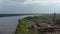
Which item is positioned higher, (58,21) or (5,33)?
(58,21)

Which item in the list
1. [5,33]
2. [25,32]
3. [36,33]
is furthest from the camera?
[5,33]

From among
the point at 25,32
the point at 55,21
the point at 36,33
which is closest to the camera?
the point at 36,33

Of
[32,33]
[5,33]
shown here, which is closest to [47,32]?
[32,33]

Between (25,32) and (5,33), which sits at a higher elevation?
(25,32)

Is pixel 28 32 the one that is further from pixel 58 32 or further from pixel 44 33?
pixel 58 32

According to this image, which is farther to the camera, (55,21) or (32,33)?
(55,21)

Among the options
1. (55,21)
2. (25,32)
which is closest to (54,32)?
(25,32)

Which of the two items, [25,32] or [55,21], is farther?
[55,21]

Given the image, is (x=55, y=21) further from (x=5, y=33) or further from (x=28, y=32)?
(x=5, y=33)

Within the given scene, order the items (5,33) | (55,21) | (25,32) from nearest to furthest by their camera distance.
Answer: (25,32) < (55,21) < (5,33)

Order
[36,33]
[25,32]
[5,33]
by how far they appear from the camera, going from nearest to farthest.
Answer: [36,33] → [25,32] → [5,33]
